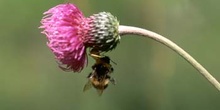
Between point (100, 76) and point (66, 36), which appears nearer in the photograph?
point (66, 36)

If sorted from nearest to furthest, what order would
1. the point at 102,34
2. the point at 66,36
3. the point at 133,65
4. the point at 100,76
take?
the point at 66,36
the point at 102,34
the point at 100,76
the point at 133,65

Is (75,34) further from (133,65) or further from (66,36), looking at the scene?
(133,65)

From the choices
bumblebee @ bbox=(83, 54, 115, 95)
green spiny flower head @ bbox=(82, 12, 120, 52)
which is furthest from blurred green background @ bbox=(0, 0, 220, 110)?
green spiny flower head @ bbox=(82, 12, 120, 52)

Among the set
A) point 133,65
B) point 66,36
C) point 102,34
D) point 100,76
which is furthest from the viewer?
point 133,65

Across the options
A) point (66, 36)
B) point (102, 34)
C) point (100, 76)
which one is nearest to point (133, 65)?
point (100, 76)

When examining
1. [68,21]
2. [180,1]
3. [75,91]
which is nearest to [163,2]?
[180,1]

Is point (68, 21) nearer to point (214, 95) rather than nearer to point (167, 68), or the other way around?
point (214, 95)

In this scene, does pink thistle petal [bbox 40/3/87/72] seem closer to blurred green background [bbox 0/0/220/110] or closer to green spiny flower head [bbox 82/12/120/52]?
green spiny flower head [bbox 82/12/120/52]
